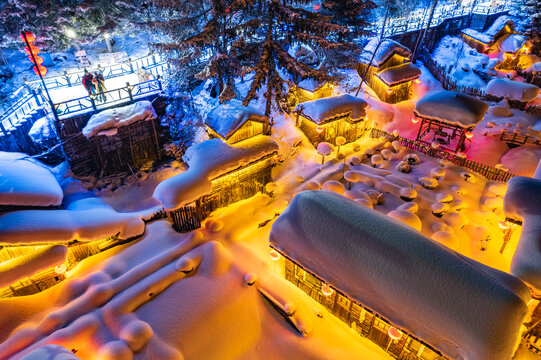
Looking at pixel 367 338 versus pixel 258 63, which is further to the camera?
pixel 258 63

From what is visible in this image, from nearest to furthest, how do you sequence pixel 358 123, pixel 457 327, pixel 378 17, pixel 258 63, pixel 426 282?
pixel 457 327
pixel 426 282
pixel 258 63
pixel 358 123
pixel 378 17

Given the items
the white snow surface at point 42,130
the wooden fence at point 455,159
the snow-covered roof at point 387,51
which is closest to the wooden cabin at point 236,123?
the white snow surface at point 42,130

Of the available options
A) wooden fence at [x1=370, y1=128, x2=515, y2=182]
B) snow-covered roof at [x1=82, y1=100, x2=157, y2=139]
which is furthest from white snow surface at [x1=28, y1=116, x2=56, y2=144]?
wooden fence at [x1=370, y1=128, x2=515, y2=182]

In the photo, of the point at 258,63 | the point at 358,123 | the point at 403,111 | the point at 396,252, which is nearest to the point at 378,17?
the point at 403,111

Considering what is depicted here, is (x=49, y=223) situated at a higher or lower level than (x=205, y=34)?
lower

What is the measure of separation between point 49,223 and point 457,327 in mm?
14631

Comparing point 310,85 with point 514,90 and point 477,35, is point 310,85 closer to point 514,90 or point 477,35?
point 514,90

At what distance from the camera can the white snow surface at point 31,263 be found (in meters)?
11.1

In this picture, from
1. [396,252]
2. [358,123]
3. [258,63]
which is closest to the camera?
[396,252]

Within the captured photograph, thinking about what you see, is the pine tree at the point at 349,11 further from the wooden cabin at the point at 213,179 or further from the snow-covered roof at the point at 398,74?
the wooden cabin at the point at 213,179

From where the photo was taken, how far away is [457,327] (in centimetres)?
759

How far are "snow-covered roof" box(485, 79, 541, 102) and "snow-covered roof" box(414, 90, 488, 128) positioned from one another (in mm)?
9406

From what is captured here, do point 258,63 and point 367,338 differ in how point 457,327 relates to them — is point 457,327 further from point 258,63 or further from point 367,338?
point 258,63

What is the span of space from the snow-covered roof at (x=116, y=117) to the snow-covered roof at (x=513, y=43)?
43.9 meters
